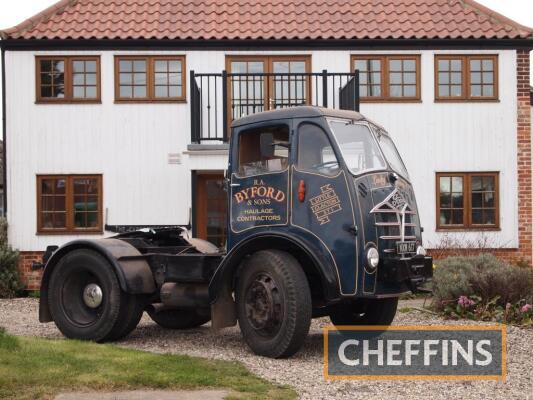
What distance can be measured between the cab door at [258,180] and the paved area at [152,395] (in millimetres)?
2340

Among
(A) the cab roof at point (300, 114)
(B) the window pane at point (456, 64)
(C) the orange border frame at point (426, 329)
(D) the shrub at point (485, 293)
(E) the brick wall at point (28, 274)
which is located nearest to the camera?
(C) the orange border frame at point (426, 329)

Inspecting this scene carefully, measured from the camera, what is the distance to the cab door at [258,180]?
8.51 meters

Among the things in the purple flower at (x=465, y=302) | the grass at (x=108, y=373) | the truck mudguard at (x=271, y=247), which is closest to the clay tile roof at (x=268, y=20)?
the purple flower at (x=465, y=302)

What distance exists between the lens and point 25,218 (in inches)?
632

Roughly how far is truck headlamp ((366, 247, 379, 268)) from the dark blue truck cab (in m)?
0.01

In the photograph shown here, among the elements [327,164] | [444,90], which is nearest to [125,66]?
[444,90]

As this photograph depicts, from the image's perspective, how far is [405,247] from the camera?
827 centimetres

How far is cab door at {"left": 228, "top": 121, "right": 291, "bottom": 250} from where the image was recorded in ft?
27.9

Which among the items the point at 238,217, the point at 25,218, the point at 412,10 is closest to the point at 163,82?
the point at 25,218

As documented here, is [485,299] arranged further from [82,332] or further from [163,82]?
[163,82]

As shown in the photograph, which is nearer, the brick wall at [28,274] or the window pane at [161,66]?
the brick wall at [28,274]

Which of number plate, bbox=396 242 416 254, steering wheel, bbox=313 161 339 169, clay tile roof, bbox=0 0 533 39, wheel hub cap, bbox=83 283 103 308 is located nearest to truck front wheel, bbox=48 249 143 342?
wheel hub cap, bbox=83 283 103 308

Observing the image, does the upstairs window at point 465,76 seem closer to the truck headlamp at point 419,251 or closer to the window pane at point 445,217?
the window pane at point 445,217

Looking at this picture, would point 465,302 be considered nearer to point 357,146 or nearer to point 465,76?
point 357,146
